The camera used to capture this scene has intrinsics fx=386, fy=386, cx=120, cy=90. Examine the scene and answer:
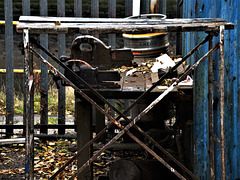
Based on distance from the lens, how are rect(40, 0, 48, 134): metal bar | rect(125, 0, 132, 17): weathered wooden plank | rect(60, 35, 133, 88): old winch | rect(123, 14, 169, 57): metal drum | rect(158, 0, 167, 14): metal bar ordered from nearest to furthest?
1. rect(60, 35, 133, 88): old winch
2. rect(123, 14, 169, 57): metal drum
3. rect(40, 0, 48, 134): metal bar
4. rect(125, 0, 132, 17): weathered wooden plank
5. rect(158, 0, 167, 14): metal bar

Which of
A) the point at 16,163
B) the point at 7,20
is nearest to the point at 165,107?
the point at 16,163

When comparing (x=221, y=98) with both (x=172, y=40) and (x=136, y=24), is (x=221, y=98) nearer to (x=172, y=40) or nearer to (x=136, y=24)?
(x=136, y=24)

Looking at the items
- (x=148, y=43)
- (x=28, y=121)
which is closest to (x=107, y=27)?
(x=28, y=121)

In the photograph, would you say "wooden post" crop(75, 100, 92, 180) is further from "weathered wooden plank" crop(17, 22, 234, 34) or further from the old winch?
"weathered wooden plank" crop(17, 22, 234, 34)

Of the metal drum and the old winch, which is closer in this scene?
the old winch

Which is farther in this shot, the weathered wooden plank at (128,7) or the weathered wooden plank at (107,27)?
the weathered wooden plank at (128,7)

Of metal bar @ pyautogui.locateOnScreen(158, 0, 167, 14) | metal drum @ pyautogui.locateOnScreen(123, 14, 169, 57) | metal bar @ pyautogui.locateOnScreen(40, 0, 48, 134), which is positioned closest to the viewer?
metal drum @ pyautogui.locateOnScreen(123, 14, 169, 57)

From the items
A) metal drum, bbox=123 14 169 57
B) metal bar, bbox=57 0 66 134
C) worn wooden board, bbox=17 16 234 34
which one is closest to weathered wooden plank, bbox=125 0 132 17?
metal drum, bbox=123 14 169 57

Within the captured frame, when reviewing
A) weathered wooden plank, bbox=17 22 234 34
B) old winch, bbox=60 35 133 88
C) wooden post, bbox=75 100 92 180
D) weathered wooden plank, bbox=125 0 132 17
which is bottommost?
wooden post, bbox=75 100 92 180

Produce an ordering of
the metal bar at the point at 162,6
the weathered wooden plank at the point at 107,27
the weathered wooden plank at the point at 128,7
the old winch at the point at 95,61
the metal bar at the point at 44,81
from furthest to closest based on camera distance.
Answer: the metal bar at the point at 162,6 → the weathered wooden plank at the point at 128,7 → the metal bar at the point at 44,81 → the old winch at the point at 95,61 → the weathered wooden plank at the point at 107,27

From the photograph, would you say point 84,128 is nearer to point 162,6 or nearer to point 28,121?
point 28,121

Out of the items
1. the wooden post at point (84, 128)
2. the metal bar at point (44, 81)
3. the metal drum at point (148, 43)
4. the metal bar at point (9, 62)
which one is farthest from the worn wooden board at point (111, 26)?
the metal bar at point (9, 62)

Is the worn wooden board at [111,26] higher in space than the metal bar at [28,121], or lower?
higher

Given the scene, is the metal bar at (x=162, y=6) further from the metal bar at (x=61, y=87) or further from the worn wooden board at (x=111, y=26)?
the worn wooden board at (x=111, y=26)
